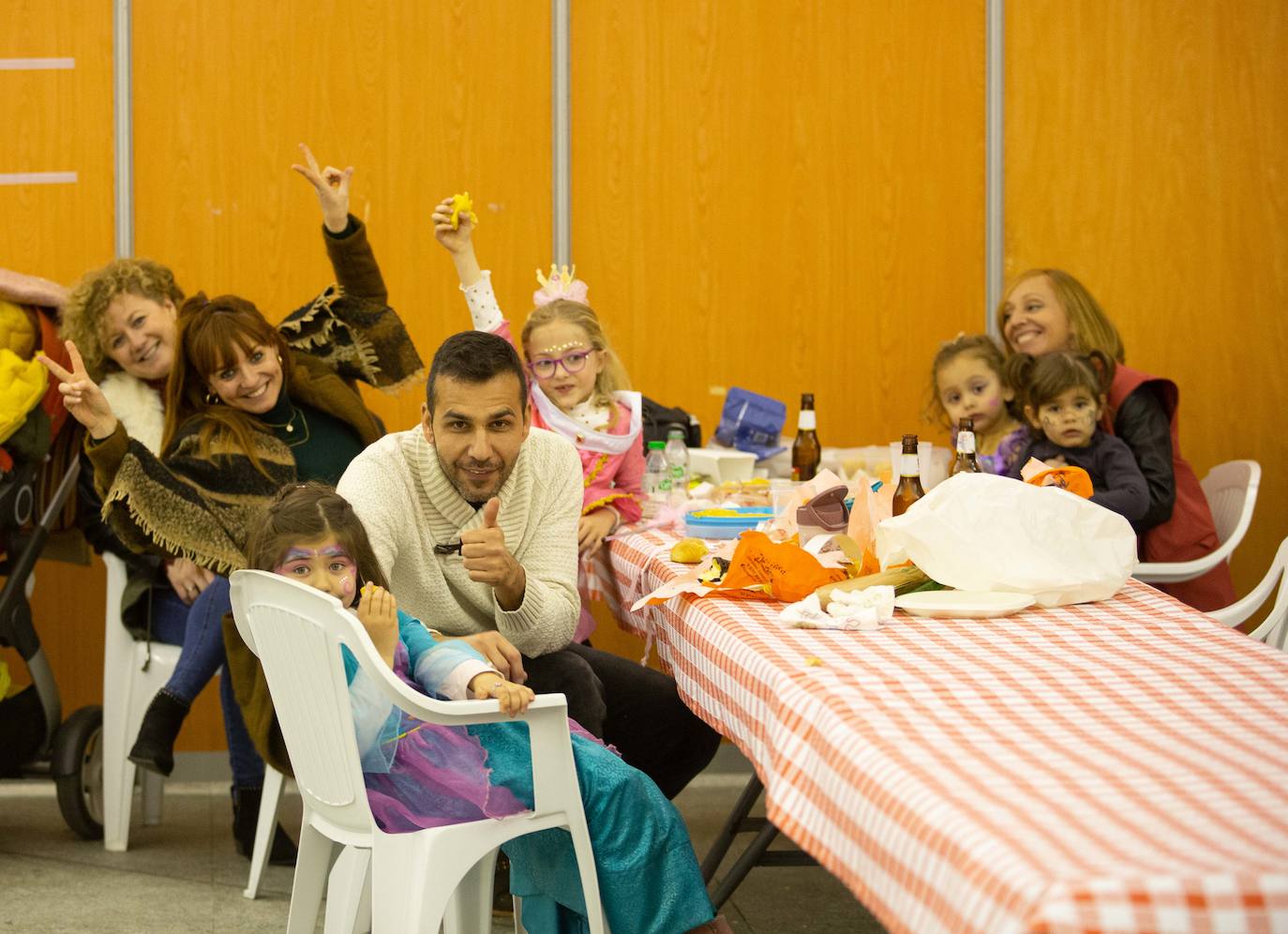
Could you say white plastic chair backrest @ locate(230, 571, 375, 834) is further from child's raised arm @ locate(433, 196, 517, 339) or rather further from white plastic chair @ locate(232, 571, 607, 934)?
child's raised arm @ locate(433, 196, 517, 339)

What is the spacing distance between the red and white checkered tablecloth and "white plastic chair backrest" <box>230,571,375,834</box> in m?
0.58

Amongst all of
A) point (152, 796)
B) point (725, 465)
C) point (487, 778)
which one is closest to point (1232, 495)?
point (725, 465)

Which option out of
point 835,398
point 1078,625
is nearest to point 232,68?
point 835,398

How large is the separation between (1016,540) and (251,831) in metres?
2.25

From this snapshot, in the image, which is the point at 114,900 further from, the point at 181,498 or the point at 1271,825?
the point at 1271,825

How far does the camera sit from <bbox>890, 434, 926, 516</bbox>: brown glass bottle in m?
2.89

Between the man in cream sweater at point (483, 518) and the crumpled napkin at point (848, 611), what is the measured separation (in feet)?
1.86

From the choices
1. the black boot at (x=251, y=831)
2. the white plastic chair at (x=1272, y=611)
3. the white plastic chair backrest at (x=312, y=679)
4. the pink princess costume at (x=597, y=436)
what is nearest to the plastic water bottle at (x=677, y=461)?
the pink princess costume at (x=597, y=436)

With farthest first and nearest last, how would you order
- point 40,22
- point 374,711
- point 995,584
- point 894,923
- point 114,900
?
point 40,22
point 114,900
point 995,584
point 374,711
point 894,923

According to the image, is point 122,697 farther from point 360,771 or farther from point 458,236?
point 360,771

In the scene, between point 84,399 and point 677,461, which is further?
point 677,461

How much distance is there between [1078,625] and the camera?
2.36m

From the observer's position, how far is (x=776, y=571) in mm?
2609

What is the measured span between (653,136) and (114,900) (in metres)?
2.77
